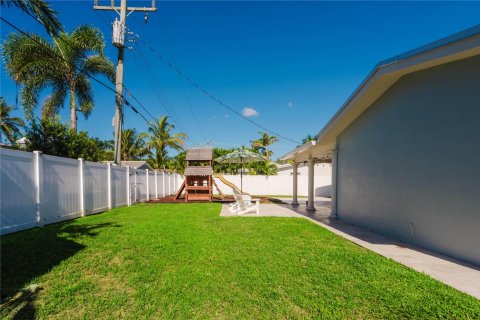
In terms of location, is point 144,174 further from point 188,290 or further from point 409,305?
point 409,305

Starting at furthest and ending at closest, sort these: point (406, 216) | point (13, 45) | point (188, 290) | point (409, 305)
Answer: point (13, 45) → point (406, 216) → point (188, 290) → point (409, 305)

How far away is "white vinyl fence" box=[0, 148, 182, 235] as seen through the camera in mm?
5996

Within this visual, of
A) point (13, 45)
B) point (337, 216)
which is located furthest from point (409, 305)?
point (13, 45)

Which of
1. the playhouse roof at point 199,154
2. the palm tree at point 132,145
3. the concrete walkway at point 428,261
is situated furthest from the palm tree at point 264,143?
the concrete walkway at point 428,261

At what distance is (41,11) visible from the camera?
243 inches

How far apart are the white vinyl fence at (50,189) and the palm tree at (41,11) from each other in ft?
10.7

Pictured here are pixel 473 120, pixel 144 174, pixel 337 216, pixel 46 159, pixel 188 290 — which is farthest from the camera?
pixel 144 174

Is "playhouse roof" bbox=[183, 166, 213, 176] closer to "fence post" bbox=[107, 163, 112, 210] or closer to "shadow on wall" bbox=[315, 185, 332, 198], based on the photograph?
"fence post" bbox=[107, 163, 112, 210]

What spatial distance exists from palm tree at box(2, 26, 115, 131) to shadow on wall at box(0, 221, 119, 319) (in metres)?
10.4

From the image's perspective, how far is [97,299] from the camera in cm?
321

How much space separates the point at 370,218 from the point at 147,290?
22.4ft

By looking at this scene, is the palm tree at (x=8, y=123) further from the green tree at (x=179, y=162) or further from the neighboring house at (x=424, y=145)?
the neighboring house at (x=424, y=145)

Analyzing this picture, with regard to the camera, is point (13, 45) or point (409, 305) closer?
point (409, 305)

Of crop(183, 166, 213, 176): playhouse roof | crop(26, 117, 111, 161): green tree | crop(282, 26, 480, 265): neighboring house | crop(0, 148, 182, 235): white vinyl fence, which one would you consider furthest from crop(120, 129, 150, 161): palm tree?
crop(282, 26, 480, 265): neighboring house
